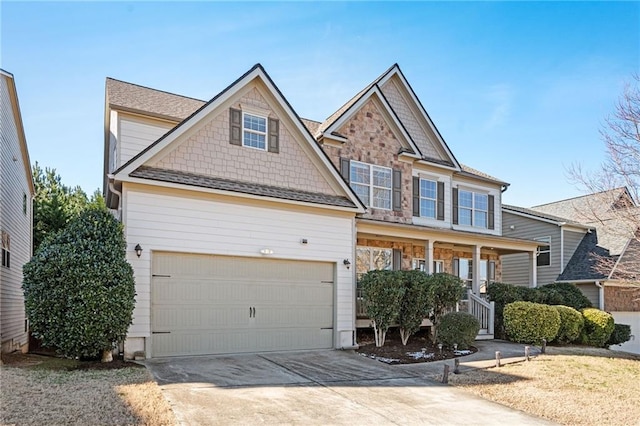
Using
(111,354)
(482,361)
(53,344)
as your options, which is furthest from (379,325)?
(53,344)

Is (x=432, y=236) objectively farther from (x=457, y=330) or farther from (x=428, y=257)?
(x=457, y=330)

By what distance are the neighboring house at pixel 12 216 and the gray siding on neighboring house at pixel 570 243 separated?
76.5 feet

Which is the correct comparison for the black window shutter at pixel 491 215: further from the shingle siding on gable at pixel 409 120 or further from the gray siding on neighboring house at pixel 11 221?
the gray siding on neighboring house at pixel 11 221

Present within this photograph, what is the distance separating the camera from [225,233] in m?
12.1

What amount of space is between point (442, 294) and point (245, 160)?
7.14 m

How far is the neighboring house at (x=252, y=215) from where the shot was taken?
1120 centimetres

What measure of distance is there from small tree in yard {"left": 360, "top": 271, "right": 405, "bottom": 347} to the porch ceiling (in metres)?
2.08

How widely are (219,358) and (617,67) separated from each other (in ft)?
48.4

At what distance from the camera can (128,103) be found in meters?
15.4

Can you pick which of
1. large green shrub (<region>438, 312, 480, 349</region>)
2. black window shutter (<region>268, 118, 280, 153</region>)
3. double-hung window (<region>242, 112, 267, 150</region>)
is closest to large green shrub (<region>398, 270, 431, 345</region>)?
large green shrub (<region>438, 312, 480, 349</region>)

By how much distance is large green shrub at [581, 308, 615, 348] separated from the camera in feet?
57.5

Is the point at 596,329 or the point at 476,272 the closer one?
the point at 596,329

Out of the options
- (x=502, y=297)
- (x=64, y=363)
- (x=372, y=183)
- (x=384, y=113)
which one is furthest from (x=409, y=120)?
(x=64, y=363)

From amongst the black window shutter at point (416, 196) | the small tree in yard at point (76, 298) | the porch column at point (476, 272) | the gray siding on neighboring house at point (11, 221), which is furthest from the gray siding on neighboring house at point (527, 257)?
the gray siding on neighboring house at point (11, 221)
